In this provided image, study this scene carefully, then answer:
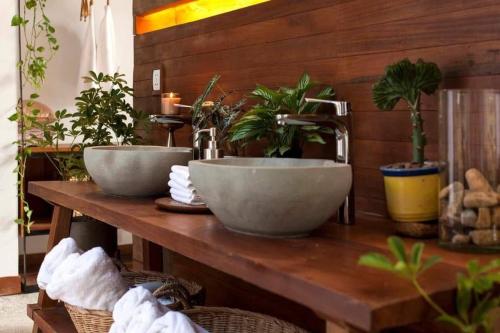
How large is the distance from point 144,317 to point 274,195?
456 mm

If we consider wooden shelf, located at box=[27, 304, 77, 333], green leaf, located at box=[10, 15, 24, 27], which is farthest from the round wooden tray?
green leaf, located at box=[10, 15, 24, 27]

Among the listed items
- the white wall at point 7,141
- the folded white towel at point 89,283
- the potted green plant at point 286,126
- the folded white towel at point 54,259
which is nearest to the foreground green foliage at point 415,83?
the potted green plant at point 286,126

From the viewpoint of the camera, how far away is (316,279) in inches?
35.2

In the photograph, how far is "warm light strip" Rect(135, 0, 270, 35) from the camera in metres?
2.11

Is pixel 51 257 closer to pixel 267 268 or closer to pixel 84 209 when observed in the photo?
pixel 84 209

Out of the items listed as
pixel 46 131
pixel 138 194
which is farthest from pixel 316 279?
→ pixel 46 131

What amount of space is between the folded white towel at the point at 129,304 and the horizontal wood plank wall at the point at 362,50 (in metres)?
0.56

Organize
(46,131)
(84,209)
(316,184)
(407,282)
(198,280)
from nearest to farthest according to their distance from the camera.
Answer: (407,282), (316,184), (84,209), (198,280), (46,131)

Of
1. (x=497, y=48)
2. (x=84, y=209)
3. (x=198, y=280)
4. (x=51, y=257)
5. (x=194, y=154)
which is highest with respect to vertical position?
(x=497, y=48)

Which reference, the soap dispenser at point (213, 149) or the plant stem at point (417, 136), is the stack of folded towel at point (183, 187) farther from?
the plant stem at point (417, 136)

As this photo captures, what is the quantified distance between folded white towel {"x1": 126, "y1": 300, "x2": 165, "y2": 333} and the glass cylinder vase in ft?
2.16

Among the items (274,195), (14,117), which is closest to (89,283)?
(274,195)

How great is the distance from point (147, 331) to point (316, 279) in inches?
23.0

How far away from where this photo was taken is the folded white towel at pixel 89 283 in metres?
1.63
